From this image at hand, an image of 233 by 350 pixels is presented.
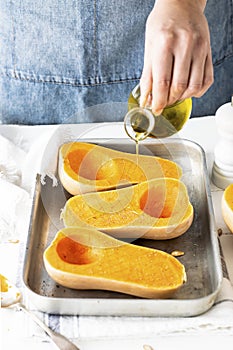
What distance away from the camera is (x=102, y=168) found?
118 centimetres

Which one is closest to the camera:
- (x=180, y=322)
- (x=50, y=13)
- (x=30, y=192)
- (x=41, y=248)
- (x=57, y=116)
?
(x=180, y=322)

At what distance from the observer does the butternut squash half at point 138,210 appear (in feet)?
3.39

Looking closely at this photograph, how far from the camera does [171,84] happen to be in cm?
100

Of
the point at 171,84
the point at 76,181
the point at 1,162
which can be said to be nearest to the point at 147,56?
the point at 171,84

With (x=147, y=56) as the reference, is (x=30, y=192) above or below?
below

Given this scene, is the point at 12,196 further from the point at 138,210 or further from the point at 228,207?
the point at 228,207

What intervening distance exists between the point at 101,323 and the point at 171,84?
1.10 ft

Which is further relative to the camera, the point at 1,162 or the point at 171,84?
the point at 1,162

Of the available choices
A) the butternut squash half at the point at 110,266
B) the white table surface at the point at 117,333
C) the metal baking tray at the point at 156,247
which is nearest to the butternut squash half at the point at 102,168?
the metal baking tray at the point at 156,247

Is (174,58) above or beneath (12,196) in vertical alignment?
above

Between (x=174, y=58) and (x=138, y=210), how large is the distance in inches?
8.8

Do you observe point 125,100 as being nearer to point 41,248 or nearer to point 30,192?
point 30,192

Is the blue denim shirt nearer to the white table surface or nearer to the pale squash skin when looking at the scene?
the pale squash skin

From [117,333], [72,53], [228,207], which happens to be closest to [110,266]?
[117,333]
